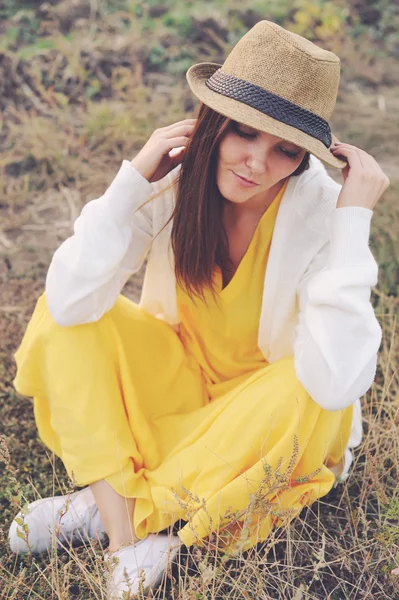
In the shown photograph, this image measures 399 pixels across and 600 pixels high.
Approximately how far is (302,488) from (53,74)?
13.5 feet

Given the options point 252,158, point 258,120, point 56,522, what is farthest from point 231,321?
point 56,522

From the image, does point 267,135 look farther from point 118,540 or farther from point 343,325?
point 118,540

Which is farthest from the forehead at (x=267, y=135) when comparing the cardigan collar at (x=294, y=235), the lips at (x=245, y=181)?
the cardigan collar at (x=294, y=235)

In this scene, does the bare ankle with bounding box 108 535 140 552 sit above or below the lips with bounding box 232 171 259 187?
below

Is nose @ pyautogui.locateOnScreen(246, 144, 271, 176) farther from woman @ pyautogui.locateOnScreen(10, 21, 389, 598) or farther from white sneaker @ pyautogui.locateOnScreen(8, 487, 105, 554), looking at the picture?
white sneaker @ pyautogui.locateOnScreen(8, 487, 105, 554)

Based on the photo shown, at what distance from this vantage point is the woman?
1.85 metres

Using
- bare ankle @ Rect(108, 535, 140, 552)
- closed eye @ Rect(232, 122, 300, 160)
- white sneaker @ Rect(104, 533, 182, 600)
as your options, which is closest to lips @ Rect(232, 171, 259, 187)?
closed eye @ Rect(232, 122, 300, 160)

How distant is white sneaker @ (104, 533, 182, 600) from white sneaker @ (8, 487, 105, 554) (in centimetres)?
15

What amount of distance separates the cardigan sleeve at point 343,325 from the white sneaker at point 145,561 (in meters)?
0.63

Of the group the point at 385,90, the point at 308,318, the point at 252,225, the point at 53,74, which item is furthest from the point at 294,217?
the point at 385,90

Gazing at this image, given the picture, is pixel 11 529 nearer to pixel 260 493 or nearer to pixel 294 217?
pixel 260 493

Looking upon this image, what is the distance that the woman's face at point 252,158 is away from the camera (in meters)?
1.85

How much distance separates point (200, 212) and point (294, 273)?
37 cm

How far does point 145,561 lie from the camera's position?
6.52 ft
